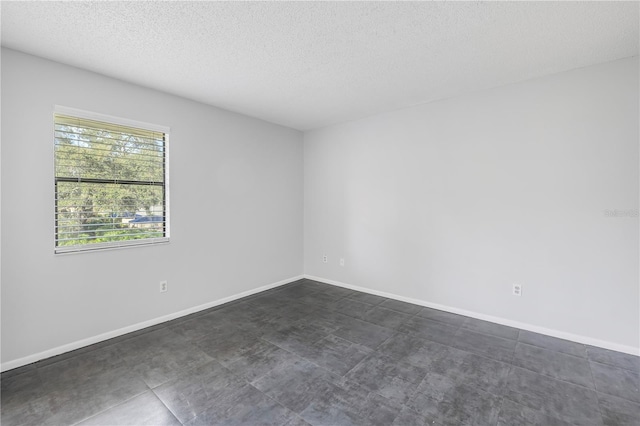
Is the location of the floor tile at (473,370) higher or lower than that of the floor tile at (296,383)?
higher

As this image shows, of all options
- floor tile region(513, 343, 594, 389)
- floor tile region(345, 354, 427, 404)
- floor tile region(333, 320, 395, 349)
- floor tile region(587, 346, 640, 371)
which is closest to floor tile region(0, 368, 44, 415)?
floor tile region(345, 354, 427, 404)

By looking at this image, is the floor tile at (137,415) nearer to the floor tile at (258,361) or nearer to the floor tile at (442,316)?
the floor tile at (258,361)

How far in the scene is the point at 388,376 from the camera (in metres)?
2.17

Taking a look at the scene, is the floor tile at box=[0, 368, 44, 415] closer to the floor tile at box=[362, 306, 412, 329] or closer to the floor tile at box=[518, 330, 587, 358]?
the floor tile at box=[362, 306, 412, 329]

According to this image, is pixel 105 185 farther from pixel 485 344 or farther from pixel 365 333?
pixel 485 344

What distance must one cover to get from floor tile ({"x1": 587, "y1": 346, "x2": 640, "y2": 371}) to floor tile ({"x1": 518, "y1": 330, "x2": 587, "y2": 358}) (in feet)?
0.18

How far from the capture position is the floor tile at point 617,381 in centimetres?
197

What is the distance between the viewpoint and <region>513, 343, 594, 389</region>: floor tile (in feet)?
7.04

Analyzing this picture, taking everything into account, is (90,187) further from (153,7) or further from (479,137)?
(479,137)

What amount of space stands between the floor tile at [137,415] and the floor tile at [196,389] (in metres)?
0.04

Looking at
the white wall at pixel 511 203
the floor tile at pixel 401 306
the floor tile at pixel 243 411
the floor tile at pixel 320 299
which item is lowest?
the floor tile at pixel 243 411

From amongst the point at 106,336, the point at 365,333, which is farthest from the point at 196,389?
the point at 365,333

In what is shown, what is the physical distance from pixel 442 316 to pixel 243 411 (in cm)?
241

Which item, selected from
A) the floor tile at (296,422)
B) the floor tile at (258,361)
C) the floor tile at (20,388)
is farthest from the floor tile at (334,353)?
the floor tile at (20,388)
